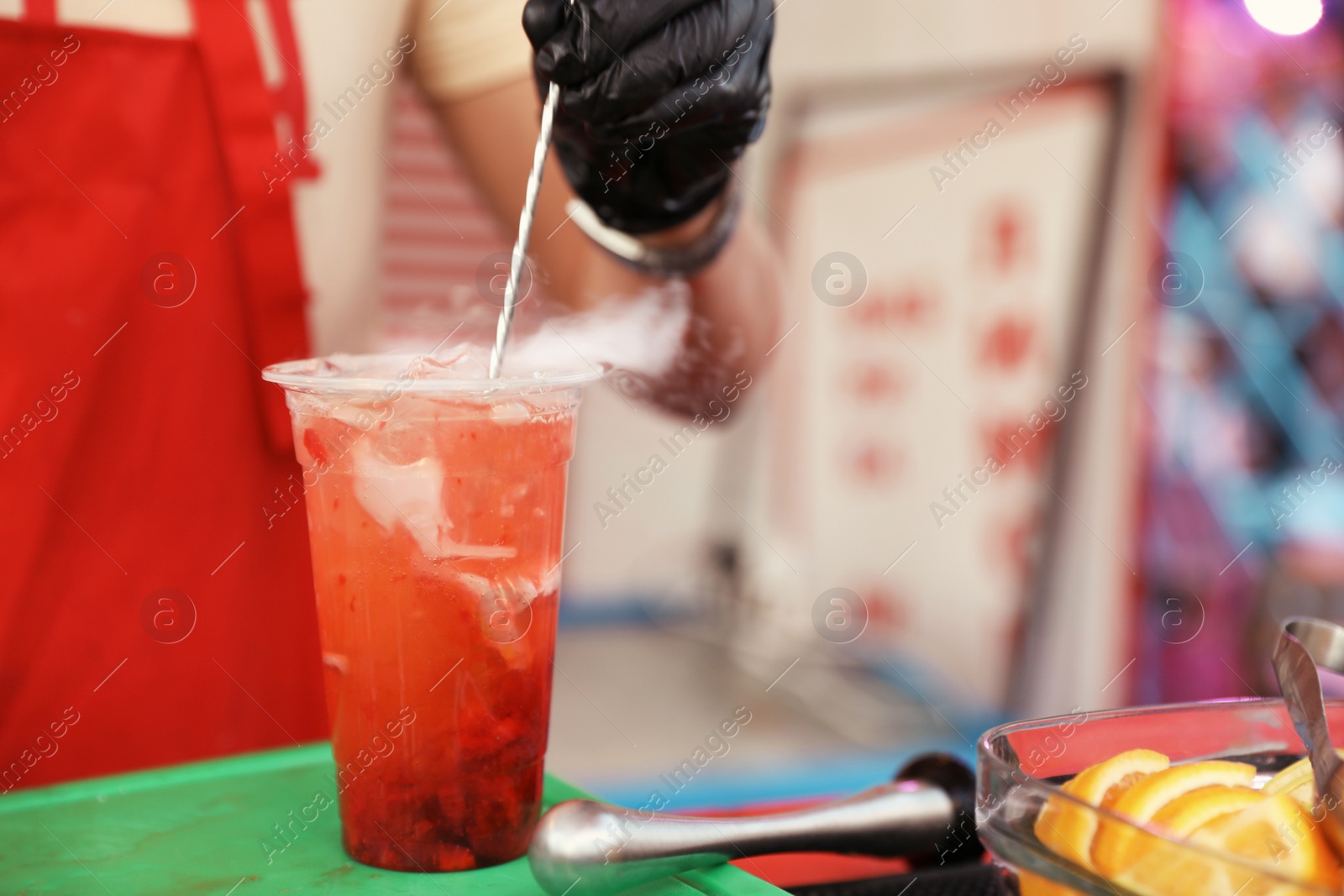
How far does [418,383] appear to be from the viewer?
711 millimetres

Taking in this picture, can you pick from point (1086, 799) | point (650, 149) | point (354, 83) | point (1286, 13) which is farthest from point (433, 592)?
point (1286, 13)

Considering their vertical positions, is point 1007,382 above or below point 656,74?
below

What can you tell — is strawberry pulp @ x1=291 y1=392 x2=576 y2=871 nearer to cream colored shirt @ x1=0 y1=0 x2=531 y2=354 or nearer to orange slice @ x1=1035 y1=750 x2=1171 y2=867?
orange slice @ x1=1035 y1=750 x2=1171 y2=867

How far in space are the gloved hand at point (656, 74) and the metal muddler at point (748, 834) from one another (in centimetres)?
63

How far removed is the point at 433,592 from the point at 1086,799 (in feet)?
1.47

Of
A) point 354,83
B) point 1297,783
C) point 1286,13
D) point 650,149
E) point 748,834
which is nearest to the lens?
point 1297,783

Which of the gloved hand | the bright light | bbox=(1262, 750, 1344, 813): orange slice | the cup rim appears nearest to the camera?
bbox=(1262, 750, 1344, 813): orange slice

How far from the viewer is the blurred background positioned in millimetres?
2873

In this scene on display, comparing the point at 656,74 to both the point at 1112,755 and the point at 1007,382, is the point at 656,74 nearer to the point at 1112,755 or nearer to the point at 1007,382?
the point at 1112,755

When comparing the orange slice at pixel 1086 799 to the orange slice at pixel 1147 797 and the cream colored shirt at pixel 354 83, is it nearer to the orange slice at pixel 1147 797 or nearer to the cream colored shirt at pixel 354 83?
the orange slice at pixel 1147 797

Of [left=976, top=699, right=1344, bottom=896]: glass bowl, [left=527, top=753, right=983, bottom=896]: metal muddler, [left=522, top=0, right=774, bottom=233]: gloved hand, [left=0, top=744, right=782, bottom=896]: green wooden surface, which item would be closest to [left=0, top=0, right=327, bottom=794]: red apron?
[left=0, top=744, right=782, bottom=896]: green wooden surface

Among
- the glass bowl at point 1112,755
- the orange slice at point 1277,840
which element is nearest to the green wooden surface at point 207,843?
the glass bowl at point 1112,755

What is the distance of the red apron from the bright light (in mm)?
2713

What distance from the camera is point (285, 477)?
1.30m
